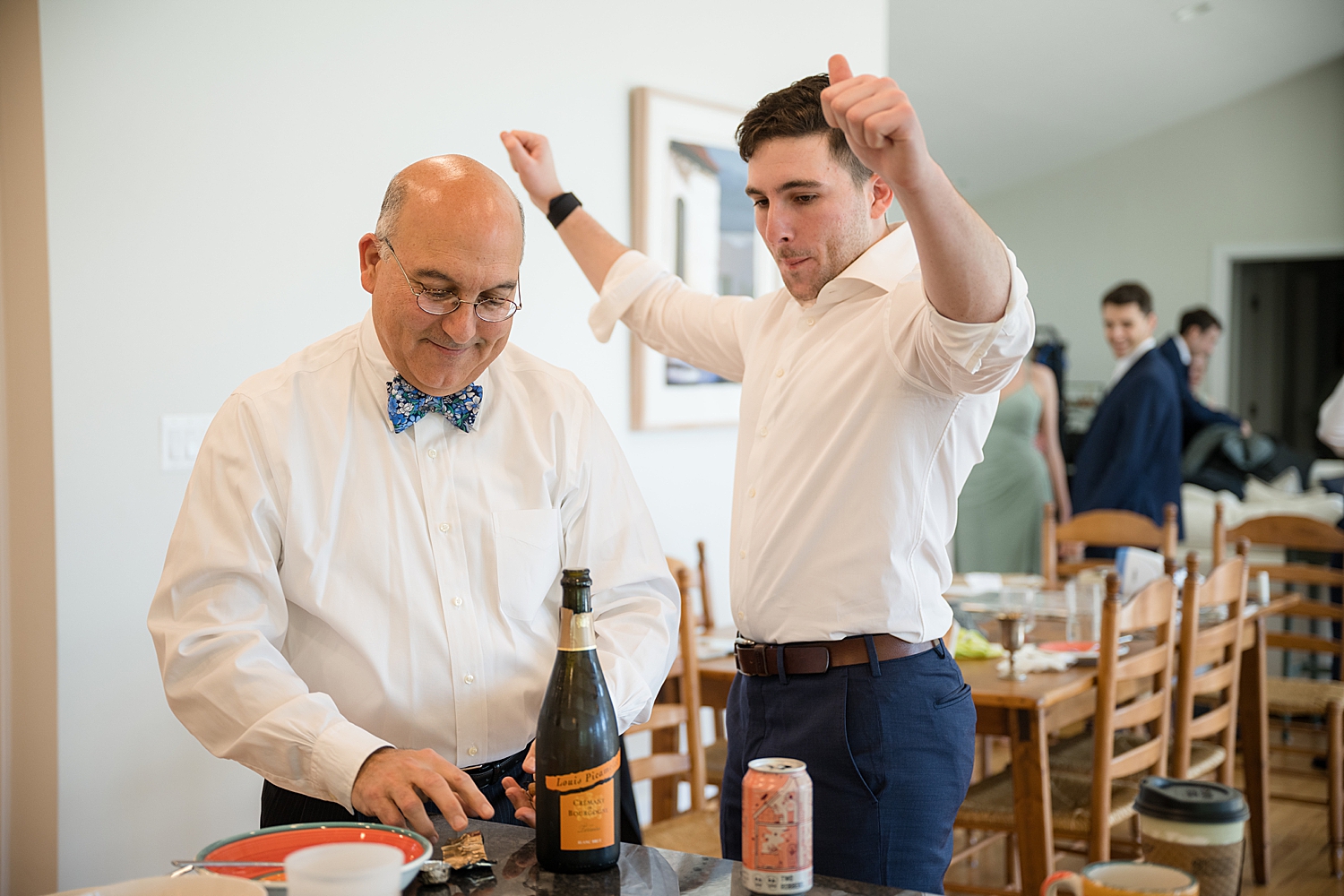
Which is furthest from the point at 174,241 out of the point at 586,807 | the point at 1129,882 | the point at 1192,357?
the point at 1192,357

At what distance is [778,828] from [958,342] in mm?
603

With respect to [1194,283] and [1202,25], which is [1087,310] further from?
[1202,25]

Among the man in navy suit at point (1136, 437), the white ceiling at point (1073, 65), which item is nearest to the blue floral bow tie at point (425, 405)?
the man in navy suit at point (1136, 437)

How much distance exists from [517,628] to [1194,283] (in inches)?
351

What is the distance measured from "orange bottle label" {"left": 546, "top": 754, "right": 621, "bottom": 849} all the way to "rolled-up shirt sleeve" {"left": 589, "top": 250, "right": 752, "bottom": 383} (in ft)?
Answer: 3.53

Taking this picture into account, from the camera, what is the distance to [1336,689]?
3.82m

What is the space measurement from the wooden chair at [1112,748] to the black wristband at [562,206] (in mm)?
1390

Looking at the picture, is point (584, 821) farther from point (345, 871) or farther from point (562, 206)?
point (562, 206)

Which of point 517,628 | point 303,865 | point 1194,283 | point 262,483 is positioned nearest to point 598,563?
point 517,628

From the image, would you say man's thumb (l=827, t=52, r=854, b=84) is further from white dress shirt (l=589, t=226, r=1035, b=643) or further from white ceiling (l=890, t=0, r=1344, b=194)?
white ceiling (l=890, t=0, r=1344, b=194)

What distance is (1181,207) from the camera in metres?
9.18

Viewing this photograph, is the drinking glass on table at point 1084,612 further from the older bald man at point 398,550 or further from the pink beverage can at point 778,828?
the pink beverage can at point 778,828

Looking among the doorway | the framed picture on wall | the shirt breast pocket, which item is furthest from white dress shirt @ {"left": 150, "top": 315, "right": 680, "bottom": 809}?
the doorway

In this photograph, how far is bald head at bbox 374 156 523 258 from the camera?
1.37 meters
